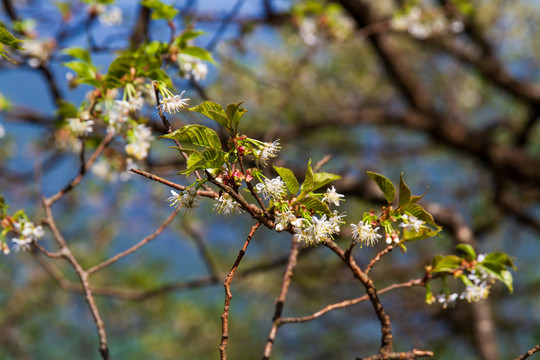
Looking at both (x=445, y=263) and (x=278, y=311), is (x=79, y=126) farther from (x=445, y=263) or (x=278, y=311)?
(x=445, y=263)

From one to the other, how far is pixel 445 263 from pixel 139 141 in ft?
1.56

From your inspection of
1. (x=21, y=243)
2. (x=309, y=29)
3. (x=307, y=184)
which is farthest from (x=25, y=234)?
(x=309, y=29)

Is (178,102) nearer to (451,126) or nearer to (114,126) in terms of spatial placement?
(114,126)

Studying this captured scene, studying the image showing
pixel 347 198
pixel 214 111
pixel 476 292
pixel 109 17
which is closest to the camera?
pixel 214 111

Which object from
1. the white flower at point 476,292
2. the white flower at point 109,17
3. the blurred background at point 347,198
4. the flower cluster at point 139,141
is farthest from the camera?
the blurred background at point 347,198

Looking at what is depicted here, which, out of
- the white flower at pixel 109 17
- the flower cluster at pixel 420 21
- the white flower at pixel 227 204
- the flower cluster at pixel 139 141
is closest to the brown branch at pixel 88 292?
the flower cluster at pixel 139 141

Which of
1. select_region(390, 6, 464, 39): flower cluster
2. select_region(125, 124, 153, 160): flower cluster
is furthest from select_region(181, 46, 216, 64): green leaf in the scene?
select_region(390, 6, 464, 39): flower cluster

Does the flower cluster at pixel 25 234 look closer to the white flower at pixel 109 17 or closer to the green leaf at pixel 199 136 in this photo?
the green leaf at pixel 199 136

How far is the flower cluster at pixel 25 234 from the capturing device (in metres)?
0.59

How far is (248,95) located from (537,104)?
2.34 m

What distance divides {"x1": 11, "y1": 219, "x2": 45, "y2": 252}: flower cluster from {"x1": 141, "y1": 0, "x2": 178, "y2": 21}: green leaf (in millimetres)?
371

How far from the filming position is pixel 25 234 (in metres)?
0.60

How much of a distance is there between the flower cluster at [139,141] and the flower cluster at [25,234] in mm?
171

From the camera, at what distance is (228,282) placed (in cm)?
41
